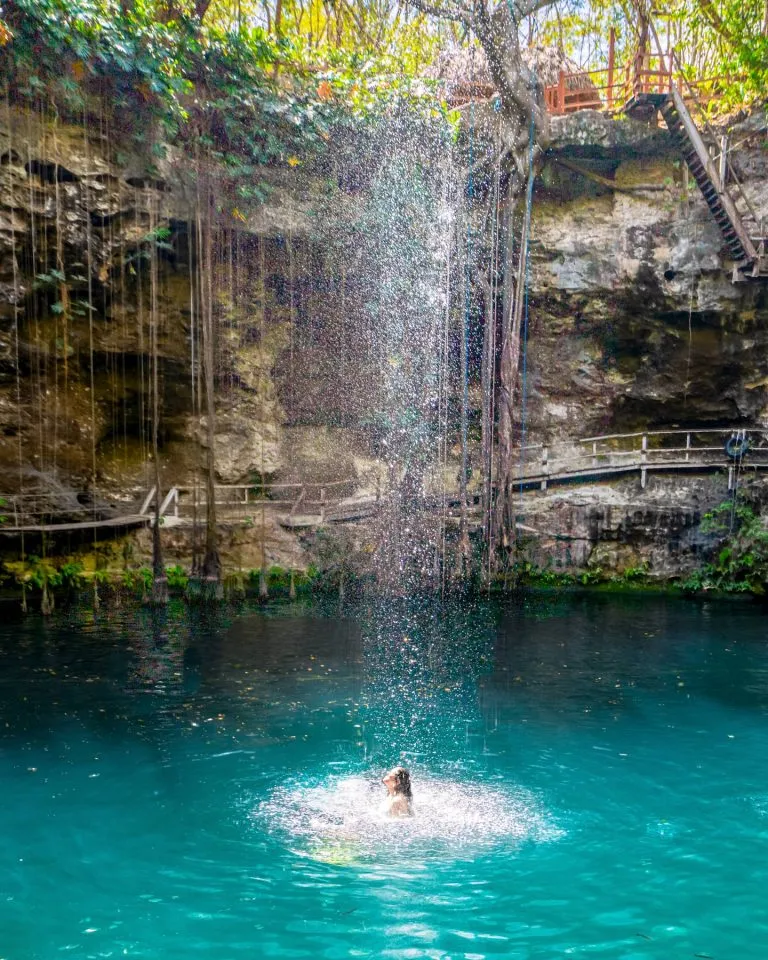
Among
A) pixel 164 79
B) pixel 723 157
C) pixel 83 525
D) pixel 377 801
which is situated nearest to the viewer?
pixel 377 801

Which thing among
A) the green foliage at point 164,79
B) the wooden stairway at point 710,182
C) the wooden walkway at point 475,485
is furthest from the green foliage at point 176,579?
the wooden stairway at point 710,182

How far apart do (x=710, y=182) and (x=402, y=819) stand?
15.5m

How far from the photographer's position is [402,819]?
6.56m

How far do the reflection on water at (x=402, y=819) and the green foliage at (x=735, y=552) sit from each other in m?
11.7

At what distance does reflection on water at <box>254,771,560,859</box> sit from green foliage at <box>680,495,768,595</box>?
1169cm

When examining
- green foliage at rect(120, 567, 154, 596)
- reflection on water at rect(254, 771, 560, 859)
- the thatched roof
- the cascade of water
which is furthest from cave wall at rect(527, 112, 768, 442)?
reflection on water at rect(254, 771, 560, 859)

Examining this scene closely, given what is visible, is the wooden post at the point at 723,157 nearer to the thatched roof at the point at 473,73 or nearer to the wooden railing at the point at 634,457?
the thatched roof at the point at 473,73

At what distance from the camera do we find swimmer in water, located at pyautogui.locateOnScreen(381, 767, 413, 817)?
6563mm

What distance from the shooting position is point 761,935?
16.9 feet

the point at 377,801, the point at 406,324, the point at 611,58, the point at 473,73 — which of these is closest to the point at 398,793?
the point at 377,801

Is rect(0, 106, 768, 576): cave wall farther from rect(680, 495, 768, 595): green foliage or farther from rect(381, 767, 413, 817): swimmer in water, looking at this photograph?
rect(381, 767, 413, 817): swimmer in water

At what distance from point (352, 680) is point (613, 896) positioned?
564cm

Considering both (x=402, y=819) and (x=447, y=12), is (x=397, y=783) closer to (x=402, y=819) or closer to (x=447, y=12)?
(x=402, y=819)

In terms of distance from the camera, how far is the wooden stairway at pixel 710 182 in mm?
17391
